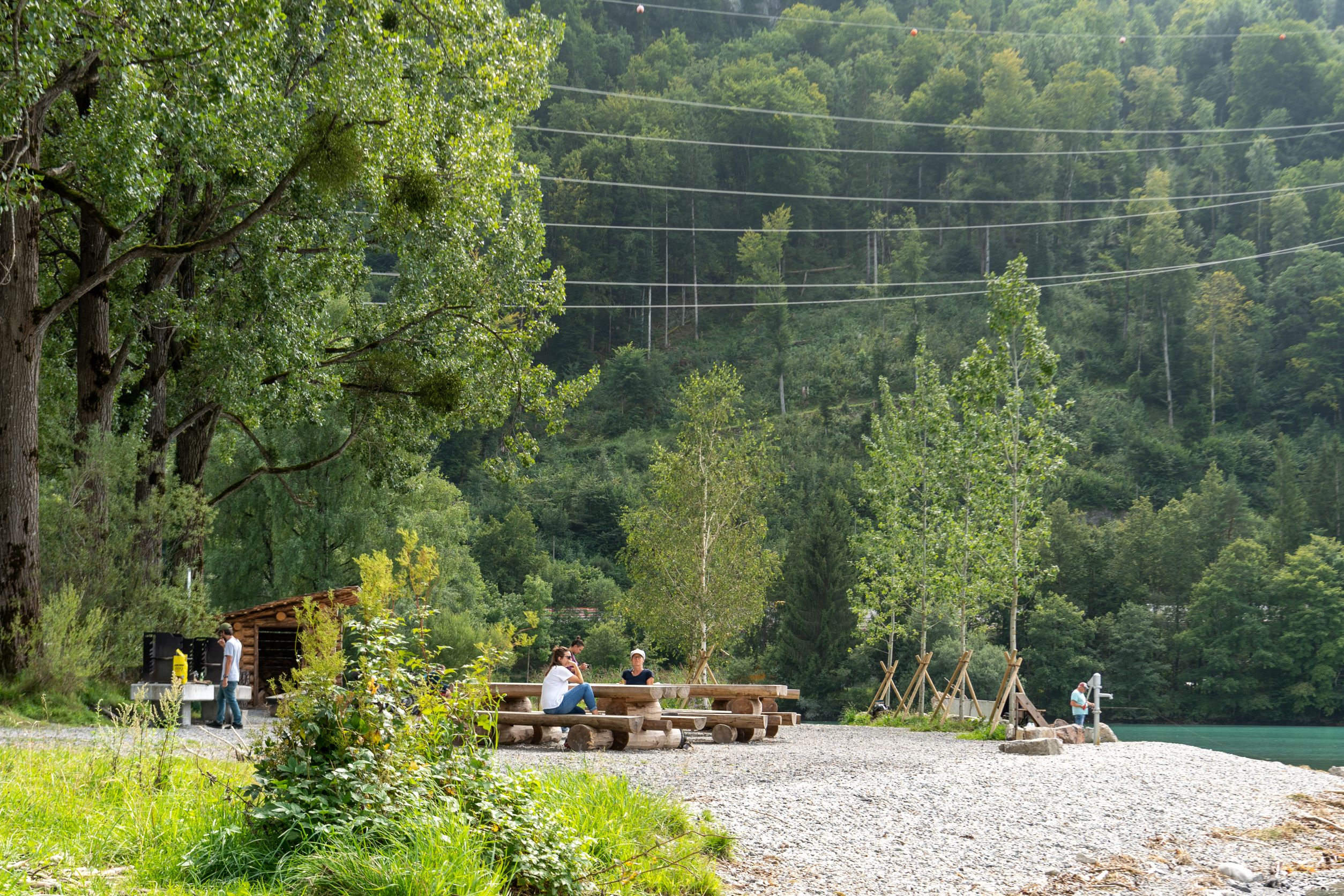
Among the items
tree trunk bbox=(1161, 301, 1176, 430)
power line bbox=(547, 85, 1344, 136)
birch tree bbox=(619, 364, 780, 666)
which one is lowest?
birch tree bbox=(619, 364, 780, 666)

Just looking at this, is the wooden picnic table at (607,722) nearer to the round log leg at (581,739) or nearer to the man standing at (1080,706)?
the round log leg at (581,739)

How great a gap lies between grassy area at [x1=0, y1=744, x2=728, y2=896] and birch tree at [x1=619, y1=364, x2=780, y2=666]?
94.7 feet

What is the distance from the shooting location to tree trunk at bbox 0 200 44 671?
13898mm

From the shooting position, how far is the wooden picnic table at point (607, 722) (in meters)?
13.7

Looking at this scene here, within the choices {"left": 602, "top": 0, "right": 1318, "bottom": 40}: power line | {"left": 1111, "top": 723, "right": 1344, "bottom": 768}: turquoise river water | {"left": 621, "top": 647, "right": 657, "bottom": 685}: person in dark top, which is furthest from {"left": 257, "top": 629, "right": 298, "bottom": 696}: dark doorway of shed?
{"left": 602, "top": 0, "right": 1318, "bottom": 40}: power line

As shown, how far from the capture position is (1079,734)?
68.8 ft

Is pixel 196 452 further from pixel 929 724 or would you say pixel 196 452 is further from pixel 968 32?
pixel 968 32

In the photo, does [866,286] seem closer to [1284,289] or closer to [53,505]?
[1284,289]

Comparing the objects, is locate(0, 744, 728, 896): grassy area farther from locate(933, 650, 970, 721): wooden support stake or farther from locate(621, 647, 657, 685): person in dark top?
locate(933, 650, 970, 721): wooden support stake

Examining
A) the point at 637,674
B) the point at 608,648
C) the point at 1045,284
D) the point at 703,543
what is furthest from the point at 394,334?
the point at 1045,284

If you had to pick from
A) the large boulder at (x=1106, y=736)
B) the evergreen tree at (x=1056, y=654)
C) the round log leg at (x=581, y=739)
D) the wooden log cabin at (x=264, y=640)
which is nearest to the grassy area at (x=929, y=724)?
the large boulder at (x=1106, y=736)

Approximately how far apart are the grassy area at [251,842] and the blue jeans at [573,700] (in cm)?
617

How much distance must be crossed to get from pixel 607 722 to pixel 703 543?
2278cm

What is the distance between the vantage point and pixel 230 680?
15562 mm
